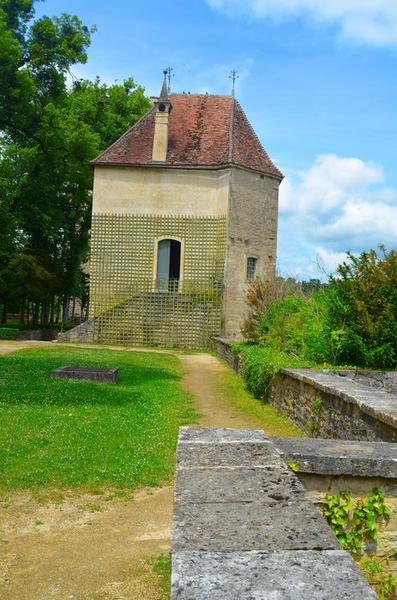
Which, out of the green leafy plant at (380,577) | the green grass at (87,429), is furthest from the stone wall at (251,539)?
the green grass at (87,429)

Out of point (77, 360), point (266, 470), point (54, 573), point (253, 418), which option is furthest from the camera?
point (77, 360)

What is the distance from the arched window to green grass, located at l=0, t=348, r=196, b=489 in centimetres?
1266

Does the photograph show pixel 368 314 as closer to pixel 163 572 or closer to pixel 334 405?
pixel 334 405

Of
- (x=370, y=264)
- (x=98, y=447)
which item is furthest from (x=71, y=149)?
(x=98, y=447)

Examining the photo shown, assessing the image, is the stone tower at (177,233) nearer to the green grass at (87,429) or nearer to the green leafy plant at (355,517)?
the green grass at (87,429)

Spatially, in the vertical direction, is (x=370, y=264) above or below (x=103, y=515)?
above

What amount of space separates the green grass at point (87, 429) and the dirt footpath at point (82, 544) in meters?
0.43

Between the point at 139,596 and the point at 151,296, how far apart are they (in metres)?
22.5

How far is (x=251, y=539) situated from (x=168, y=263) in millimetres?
24428

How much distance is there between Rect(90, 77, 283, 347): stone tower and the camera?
25.3 m

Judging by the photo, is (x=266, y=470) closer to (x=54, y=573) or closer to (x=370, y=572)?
(x=370, y=572)

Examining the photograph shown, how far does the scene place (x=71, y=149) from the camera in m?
30.1

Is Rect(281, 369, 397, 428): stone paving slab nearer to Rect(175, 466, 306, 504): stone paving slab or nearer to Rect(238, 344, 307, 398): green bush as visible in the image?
Rect(238, 344, 307, 398): green bush

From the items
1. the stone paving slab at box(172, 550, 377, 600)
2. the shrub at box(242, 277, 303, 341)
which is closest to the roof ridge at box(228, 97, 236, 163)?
the shrub at box(242, 277, 303, 341)
